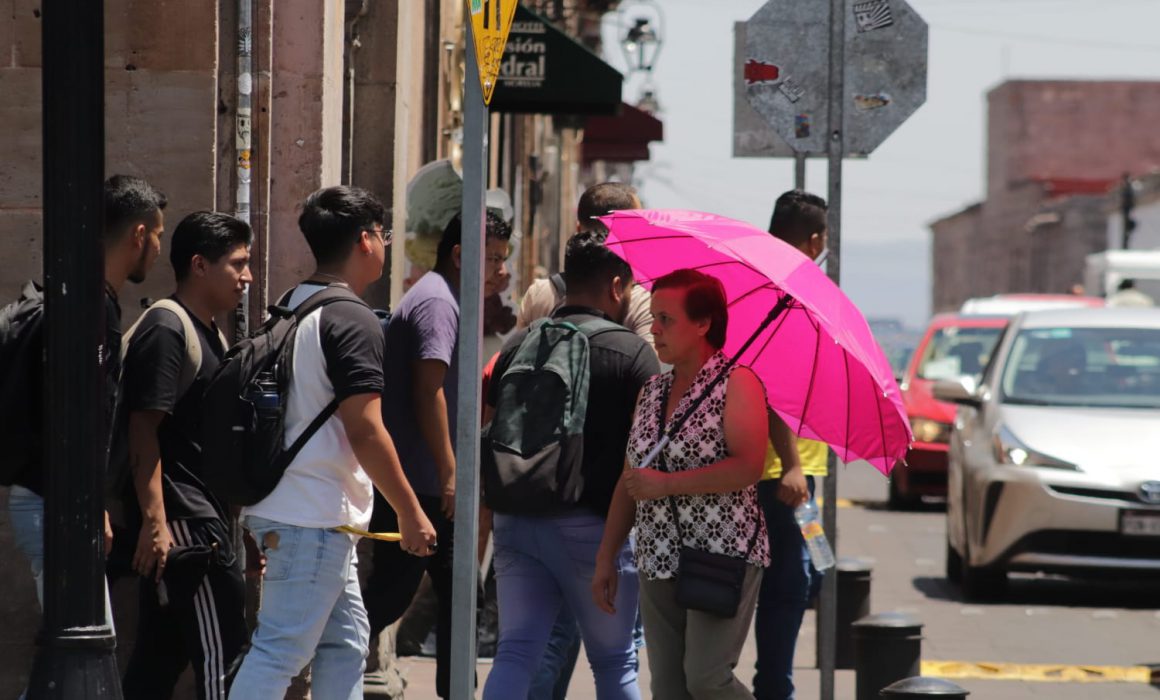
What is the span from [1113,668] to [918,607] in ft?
7.76

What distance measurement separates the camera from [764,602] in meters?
7.42

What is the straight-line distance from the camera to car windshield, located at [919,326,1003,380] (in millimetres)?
19484

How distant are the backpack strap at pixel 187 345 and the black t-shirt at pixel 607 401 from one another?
880 mm

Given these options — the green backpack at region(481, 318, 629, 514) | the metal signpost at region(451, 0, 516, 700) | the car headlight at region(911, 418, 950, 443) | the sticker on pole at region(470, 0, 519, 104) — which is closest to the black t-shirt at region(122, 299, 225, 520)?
the green backpack at region(481, 318, 629, 514)

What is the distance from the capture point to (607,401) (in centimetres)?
612

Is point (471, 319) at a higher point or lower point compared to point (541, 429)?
higher

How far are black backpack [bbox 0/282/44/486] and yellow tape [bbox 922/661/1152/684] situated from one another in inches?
190

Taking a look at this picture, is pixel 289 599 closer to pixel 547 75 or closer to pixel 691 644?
pixel 691 644

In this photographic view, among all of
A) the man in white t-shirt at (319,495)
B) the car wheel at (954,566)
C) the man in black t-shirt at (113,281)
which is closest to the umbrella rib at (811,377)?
the man in white t-shirt at (319,495)

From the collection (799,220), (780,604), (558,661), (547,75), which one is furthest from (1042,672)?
(547,75)

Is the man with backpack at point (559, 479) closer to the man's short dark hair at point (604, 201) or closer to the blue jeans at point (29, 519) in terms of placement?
the man's short dark hair at point (604, 201)

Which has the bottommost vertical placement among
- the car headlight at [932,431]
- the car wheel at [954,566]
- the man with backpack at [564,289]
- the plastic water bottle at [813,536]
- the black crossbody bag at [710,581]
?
the car wheel at [954,566]

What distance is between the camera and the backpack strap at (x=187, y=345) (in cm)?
604

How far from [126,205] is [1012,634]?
20.4 feet
